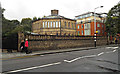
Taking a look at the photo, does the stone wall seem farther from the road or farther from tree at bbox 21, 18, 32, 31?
tree at bbox 21, 18, 32, 31

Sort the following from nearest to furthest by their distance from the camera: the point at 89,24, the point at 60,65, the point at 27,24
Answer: the point at 60,65 < the point at 89,24 < the point at 27,24

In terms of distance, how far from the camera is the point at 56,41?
15758mm

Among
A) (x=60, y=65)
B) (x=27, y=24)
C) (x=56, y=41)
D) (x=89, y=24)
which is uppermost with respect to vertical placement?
(x=27, y=24)

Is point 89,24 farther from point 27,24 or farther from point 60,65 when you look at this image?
point 60,65

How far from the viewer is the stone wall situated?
13.1m

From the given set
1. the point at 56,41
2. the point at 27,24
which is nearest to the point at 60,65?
the point at 56,41

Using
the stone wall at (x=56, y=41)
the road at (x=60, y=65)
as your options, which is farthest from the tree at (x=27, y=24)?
the road at (x=60, y=65)

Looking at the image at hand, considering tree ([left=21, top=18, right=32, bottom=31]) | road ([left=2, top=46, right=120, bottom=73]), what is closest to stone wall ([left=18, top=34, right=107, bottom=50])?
road ([left=2, top=46, right=120, bottom=73])

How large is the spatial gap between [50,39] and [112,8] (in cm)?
2907

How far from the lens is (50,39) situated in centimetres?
1509

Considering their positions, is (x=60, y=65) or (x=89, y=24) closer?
(x=60, y=65)

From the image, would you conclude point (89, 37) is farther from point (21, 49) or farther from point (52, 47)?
point (21, 49)

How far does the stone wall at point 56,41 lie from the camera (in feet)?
43.1

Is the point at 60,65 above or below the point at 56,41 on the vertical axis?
below
